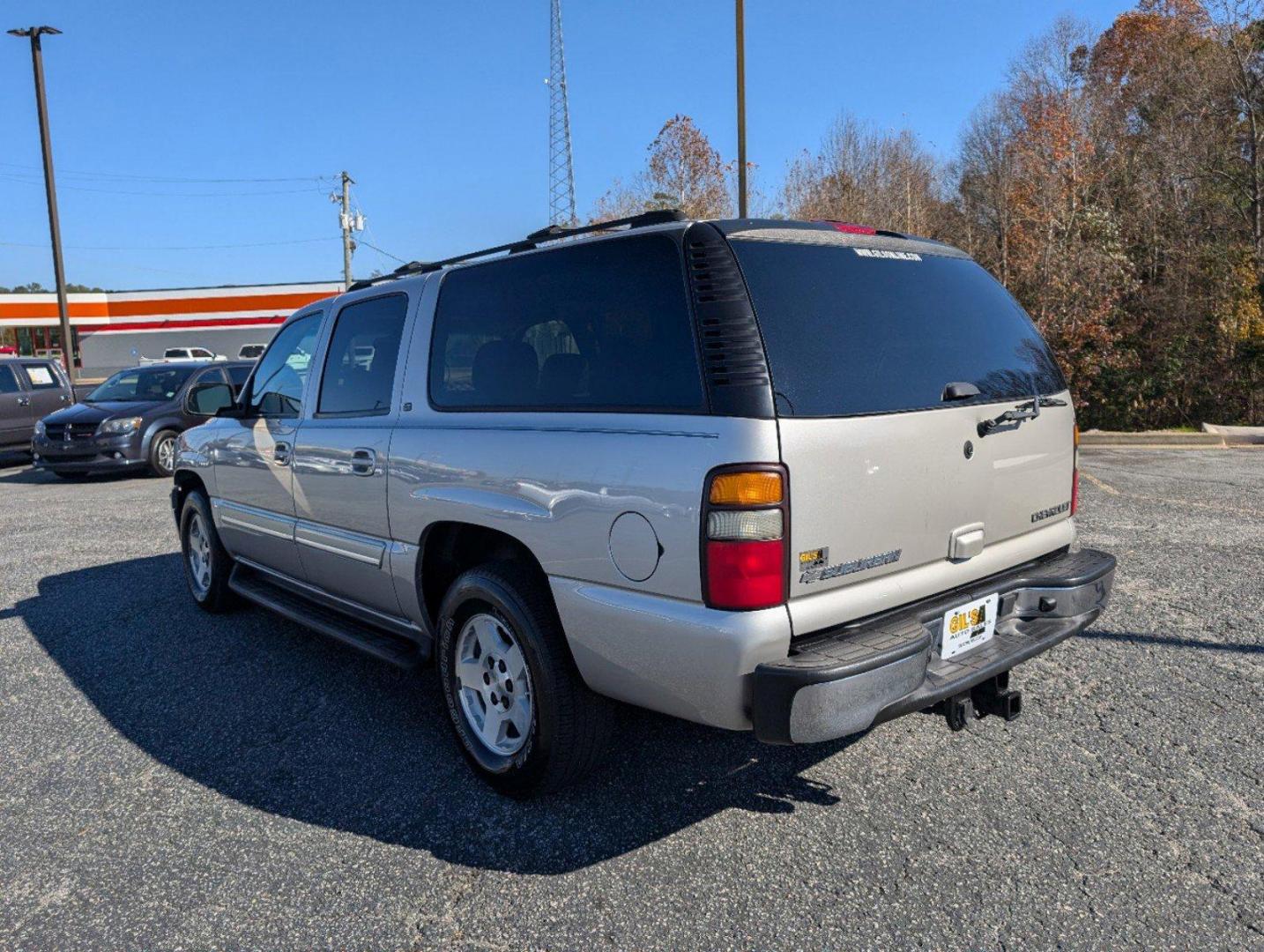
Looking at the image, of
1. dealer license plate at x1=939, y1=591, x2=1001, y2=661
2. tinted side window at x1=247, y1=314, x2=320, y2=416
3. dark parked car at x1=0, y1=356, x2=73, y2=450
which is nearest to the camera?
dealer license plate at x1=939, y1=591, x2=1001, y2=661

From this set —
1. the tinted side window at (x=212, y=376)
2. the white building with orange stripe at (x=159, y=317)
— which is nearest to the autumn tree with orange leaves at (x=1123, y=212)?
the tinted side window at (x=212, y=376)

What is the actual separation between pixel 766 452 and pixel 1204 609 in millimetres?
4030

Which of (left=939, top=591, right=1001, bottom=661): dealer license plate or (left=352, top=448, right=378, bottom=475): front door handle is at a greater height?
(left=352, top=448, right=378, bottom=475): front door handle

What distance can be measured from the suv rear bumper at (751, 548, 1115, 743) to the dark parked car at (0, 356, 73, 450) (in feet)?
48.6

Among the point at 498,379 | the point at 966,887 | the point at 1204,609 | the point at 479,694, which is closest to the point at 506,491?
the point at 498,379

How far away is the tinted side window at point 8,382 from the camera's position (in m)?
13.9

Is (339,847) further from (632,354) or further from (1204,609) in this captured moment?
(1204,609)

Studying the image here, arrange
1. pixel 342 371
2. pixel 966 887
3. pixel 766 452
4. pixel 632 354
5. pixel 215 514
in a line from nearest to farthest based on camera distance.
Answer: pixel 766 452 < pixel 966 887 < pixel 632 354 < pixel 342 371 < pixel 215 514

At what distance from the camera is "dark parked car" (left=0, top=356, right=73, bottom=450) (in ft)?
45.2

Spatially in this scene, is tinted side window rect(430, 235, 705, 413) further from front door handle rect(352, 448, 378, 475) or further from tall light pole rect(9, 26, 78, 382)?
tall light pole rect(9, 26, 78, 382)

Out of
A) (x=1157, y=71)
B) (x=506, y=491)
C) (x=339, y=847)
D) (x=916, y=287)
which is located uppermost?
(x=1157, y=71)

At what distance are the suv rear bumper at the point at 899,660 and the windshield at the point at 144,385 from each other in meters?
12.9

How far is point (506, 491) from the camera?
306 cm

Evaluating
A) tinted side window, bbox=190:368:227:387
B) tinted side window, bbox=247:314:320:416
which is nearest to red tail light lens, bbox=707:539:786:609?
tinted side window, bbox=247:314:320:416
